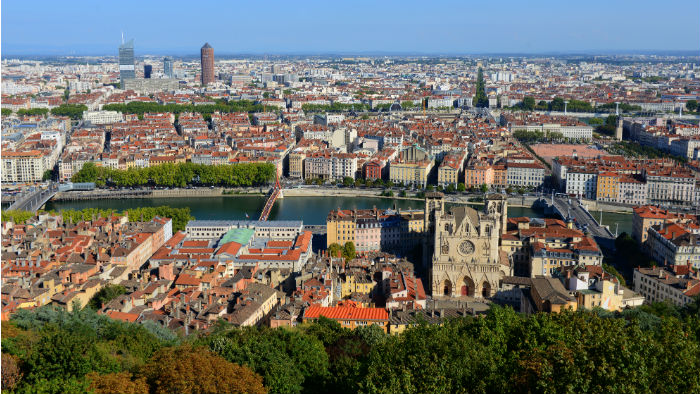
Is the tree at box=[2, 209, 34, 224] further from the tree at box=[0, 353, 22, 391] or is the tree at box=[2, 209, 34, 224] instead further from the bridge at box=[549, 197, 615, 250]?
the bridge at box=[549, 197, 615, 250]

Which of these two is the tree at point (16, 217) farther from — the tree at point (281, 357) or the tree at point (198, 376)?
the tree at point (198, 376)

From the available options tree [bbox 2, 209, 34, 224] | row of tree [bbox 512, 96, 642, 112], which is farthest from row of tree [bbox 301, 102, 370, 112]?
tree [bbox 2, 209, 34, 224]

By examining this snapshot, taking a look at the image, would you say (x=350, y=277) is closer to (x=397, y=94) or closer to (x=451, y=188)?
(x=451, y=188)

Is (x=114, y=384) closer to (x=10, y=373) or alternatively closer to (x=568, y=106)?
(x=10, y=373)

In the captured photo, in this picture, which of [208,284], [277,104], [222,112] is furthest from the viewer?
[277,104]

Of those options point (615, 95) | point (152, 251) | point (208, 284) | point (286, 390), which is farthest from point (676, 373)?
point (615, 95)

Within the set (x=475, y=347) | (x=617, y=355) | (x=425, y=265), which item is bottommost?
(x=425, y=265)

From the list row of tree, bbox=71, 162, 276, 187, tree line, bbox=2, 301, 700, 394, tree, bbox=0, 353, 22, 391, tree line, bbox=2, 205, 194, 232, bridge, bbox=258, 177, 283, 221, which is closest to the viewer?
tree line, bbox=2, 301, 700, 394

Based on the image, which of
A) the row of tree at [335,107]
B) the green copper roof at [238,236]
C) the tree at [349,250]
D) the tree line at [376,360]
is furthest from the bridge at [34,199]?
the row of tree at [335,107]
